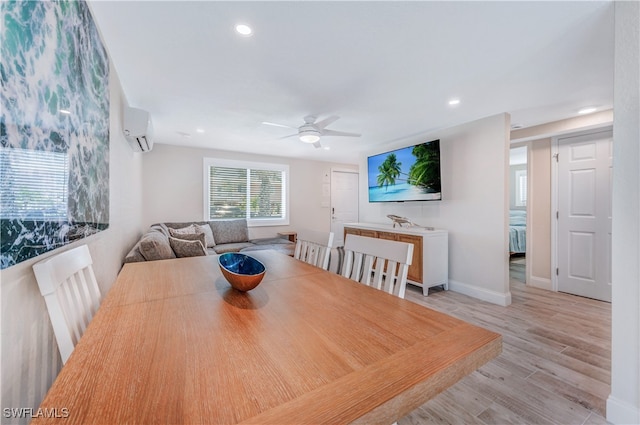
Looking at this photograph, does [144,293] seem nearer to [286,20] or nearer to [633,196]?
[286,20]

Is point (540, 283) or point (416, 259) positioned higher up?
point (416, 259)

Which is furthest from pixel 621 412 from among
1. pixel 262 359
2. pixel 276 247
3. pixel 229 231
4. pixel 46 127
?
pixel 229 231

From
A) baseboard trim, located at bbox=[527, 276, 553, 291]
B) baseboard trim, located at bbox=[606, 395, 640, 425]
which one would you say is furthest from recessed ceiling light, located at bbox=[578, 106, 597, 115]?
baseboard trim, located at bbox=[606, 395, 640, 425]

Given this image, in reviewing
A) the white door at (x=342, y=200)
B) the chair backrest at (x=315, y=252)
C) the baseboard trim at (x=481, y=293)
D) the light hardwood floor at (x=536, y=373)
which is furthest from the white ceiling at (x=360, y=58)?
the white door at (x=342, y=200)

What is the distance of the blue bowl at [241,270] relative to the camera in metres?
Result: 1.16

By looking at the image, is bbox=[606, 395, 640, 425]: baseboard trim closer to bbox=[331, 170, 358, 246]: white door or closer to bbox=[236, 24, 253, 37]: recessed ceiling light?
bbox=[236, 24, 253, 37]: recessed ceiling light

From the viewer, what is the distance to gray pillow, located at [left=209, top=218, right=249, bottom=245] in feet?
15.8

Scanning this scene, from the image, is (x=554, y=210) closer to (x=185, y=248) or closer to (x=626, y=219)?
(x=626, y=219)

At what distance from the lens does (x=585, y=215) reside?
3438 mm

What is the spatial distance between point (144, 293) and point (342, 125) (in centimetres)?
311

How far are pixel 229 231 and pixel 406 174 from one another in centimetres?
331

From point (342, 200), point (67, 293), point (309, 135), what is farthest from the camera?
point (342, 200)

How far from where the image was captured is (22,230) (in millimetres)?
750

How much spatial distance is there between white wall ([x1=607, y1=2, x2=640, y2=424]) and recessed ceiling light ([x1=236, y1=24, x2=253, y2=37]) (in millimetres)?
2108
